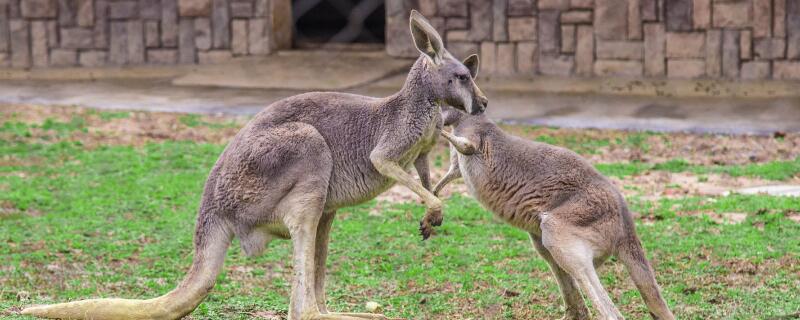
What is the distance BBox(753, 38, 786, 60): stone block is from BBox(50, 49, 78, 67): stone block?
7.85 meters

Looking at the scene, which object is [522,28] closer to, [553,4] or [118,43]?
[553,4]

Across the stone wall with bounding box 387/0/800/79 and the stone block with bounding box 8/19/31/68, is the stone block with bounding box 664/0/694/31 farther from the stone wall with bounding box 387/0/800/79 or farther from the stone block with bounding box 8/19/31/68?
the stone block with bounding box 8/19/31/68

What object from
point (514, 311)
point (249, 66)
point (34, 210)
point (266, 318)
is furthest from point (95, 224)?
point (249, 66)

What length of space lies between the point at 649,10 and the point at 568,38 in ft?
2.96

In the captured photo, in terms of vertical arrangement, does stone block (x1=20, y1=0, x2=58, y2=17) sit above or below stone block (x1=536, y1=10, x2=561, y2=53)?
above

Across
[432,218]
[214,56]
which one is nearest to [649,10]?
[214,56]

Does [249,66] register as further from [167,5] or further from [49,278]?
[49,278]

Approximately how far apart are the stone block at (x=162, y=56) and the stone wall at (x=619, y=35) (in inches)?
105

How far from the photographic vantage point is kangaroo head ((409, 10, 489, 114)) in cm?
468

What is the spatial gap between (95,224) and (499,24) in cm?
616

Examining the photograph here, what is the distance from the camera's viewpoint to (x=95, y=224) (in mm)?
7641

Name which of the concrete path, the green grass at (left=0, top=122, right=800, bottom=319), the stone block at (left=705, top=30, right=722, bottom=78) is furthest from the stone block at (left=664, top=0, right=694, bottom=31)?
the green grass at (left=0, top=122, right=800, bottom=319)

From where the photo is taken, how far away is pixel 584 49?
12.4 meters

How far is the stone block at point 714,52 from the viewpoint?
11836 mm
